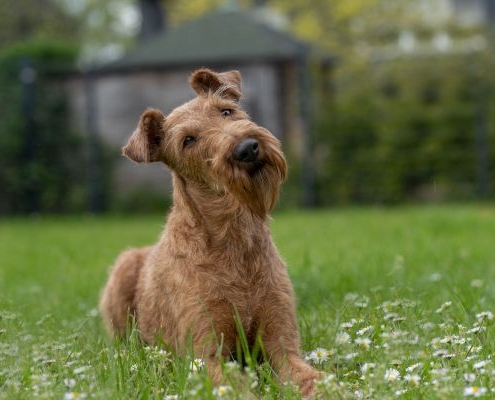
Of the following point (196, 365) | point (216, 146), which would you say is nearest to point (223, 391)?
point (196, 365)

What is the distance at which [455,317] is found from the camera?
382 cm

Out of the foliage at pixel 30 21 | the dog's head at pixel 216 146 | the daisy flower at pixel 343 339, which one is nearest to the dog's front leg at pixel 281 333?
the daisy flower at pixel 343 339

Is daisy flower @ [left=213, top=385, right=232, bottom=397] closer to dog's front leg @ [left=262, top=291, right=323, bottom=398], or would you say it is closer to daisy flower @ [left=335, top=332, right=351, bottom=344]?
daisy flower @ [left=335, top=332, right=351, bottom=344]

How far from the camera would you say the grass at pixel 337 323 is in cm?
269

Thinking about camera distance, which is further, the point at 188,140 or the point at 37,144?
the point at 37,144

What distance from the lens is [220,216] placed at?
11.7ft

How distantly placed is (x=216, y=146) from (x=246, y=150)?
0.60 ft

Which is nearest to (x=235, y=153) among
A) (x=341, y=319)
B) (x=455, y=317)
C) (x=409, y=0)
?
(x=341, y=319)

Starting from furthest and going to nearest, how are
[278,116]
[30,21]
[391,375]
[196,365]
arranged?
[30,21] → [278,116] → [196,365] → [391,375]

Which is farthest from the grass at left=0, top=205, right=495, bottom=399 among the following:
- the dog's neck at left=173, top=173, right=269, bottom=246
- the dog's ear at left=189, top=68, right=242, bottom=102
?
the dog's ear at left=189, top=68, right=242, bottom=102

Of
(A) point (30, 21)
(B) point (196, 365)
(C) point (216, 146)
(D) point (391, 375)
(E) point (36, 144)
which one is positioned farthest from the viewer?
(A) point (30, 21)

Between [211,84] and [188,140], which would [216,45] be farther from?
[188,140]

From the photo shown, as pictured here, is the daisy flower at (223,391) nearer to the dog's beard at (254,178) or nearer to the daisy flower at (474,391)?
the daisy flower at (474,391)

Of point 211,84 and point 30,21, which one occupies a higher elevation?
point 30,21
